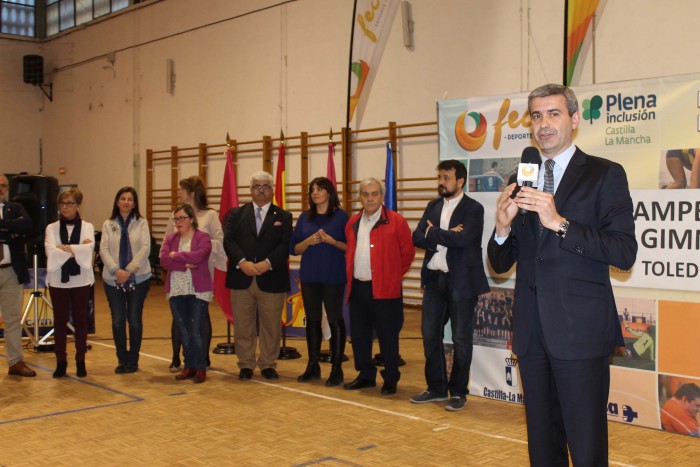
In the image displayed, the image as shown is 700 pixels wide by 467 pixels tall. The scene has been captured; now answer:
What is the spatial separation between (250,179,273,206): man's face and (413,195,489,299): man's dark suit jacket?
56.2 inches

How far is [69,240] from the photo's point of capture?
553 centimetres

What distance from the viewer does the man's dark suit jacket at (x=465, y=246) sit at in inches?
175

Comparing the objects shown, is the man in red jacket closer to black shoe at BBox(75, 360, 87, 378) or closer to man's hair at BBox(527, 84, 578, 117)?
black shoe at BBox(75, 360, 87, 378)

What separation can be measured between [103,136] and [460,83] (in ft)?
30.0

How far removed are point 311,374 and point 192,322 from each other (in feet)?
3.13

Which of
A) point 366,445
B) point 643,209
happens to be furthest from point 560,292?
point 643,209

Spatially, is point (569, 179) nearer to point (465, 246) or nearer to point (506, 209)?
point (506, 209)

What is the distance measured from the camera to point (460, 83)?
29.3 ft

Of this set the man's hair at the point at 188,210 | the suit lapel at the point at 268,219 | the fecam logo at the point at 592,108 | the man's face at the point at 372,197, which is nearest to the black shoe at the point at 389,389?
the man's face at the point at 372,197

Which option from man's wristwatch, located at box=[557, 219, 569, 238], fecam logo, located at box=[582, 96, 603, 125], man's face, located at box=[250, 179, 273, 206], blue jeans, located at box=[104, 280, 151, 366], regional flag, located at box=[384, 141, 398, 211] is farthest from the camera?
regional flag, located at box=[384, 141, 398, 211]

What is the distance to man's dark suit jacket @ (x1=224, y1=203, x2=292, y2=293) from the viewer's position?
213 inches

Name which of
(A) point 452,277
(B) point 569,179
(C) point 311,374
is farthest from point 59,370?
(B) point 569,179

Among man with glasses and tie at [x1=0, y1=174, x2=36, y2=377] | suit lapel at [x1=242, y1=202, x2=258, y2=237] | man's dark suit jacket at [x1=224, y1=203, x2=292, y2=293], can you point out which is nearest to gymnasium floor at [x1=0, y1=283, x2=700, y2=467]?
man with glasses and tie at [x1=0, y1=174, x2=36, y2=377]

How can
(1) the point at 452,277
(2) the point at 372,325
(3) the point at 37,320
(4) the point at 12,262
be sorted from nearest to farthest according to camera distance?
(1) the point at 452,277 < (2) the point at 372,325 < (4) the point at 12,262 < (3) the point at 37,320
